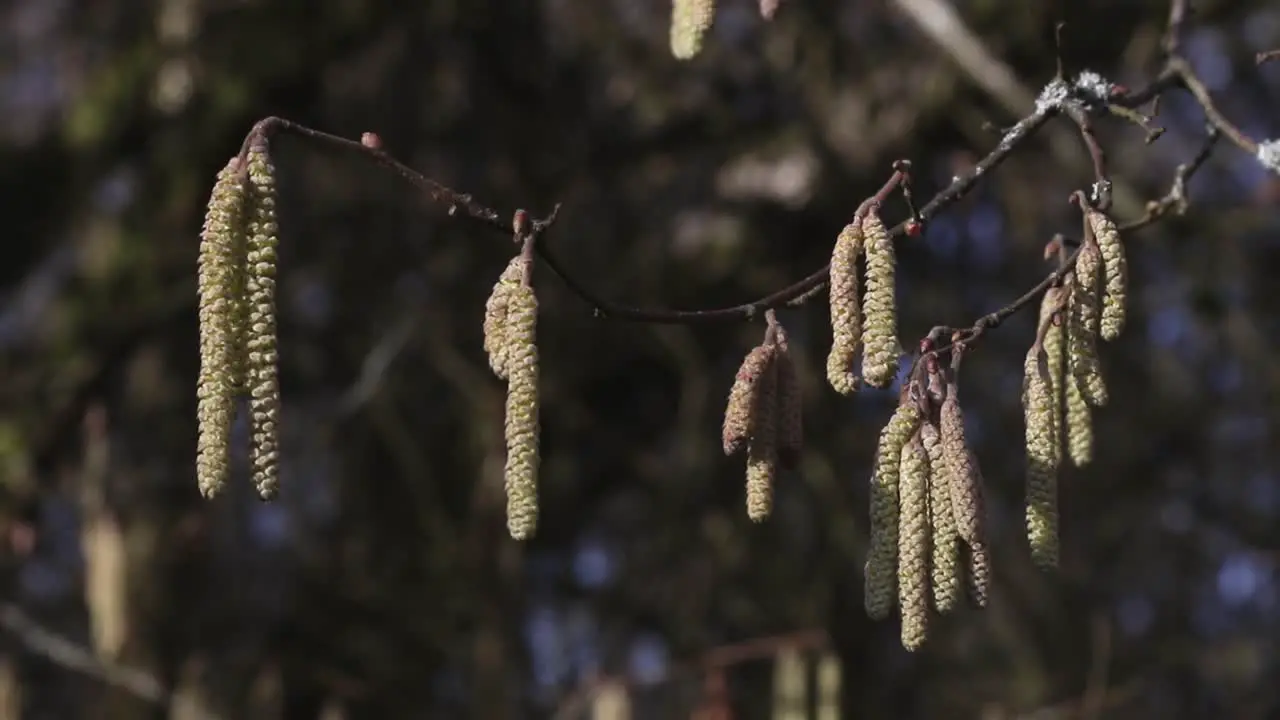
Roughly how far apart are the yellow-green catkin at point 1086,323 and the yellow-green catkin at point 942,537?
195mm

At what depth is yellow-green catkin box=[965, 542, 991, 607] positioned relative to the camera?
181 centimetres

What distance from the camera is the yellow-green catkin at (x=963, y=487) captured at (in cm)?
178

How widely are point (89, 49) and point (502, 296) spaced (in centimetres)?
580

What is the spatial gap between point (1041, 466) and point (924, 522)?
0.55 feet

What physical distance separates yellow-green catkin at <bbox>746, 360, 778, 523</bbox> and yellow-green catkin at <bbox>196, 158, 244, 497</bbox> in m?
0.62

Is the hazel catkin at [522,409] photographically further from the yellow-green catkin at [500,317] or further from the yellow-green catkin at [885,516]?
the yellow-green catkin at [885,516]

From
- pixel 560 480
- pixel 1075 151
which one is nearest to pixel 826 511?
pixel 560 480

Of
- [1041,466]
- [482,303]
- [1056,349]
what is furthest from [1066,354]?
[482,303]

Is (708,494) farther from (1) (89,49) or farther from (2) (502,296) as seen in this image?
(2) (502,296)

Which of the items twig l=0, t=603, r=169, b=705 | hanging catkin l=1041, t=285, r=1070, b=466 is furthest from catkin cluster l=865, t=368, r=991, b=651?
twig l=0, t=603, r=169, b=705

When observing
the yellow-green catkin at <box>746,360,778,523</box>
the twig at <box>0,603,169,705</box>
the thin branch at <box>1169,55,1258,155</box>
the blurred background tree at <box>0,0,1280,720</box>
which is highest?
the blurred background tree at <box>0,0,1280,720</box>

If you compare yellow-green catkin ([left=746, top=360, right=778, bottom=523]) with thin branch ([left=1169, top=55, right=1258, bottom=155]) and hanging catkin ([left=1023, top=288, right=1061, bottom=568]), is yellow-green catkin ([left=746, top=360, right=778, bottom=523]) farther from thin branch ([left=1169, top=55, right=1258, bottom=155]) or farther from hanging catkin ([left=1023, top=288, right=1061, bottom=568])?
thin branch ([left=1169, top=55, right=1258, bottom=155])

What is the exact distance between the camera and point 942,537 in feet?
5.93

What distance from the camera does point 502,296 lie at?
5.90ft
